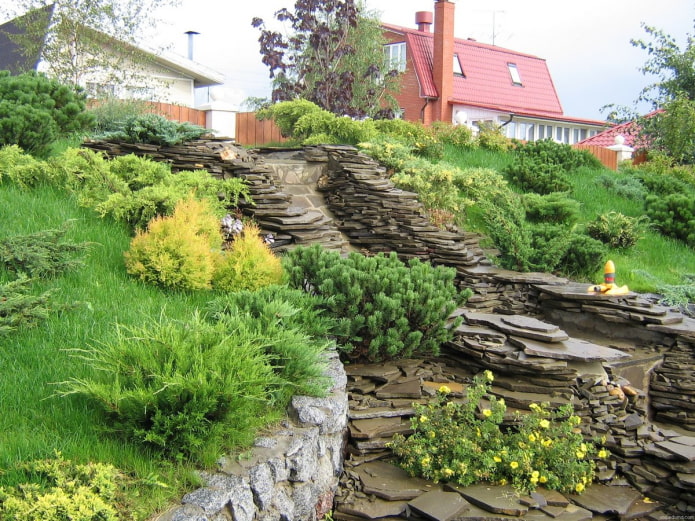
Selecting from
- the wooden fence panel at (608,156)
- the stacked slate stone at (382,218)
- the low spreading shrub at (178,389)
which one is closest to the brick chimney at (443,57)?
the wooden fence panel at (608,156)

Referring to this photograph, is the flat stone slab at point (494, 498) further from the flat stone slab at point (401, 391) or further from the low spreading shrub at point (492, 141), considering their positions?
the low spreading shrub at point (492, 141)

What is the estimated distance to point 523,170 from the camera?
44.9 feet

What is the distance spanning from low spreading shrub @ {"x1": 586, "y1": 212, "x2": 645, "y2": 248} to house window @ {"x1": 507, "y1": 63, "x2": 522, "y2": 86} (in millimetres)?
21209

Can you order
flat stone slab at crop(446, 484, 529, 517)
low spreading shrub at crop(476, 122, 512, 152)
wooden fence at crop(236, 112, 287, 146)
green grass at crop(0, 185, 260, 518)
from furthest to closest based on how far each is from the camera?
wooden fence at crop(236, 112, 287, 146)
low spreading shrub at crop(476, 122, 512, 152)
flat stone slab at crop(446, 484, 529, 517)
green grass at crop(0, 185, 260, 518)

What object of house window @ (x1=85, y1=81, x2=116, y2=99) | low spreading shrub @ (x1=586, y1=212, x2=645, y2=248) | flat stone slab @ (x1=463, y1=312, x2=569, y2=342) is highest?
house window @ (x1=85, y1=81, x2=116, y2=99)

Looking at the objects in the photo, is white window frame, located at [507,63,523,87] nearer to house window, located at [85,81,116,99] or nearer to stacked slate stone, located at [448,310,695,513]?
house window, located at [85,81,116,99]

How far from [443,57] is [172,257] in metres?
21.9

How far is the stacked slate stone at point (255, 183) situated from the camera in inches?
336

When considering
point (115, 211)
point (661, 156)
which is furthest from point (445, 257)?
point (661, 156)

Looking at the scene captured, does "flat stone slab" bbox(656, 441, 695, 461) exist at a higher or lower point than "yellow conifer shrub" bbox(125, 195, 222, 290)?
lower

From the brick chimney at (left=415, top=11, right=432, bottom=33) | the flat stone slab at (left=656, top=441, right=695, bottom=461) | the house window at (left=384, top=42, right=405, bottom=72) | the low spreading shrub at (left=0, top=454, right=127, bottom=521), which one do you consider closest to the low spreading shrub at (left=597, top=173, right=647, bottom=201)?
the flat stone slab at (left=656, top=441, right=695, bottom=461)

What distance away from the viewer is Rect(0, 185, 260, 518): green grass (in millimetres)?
3379

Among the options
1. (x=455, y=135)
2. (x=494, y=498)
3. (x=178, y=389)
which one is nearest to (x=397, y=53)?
(x=455, y=135)

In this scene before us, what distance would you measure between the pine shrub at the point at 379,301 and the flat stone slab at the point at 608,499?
1.75 metres
